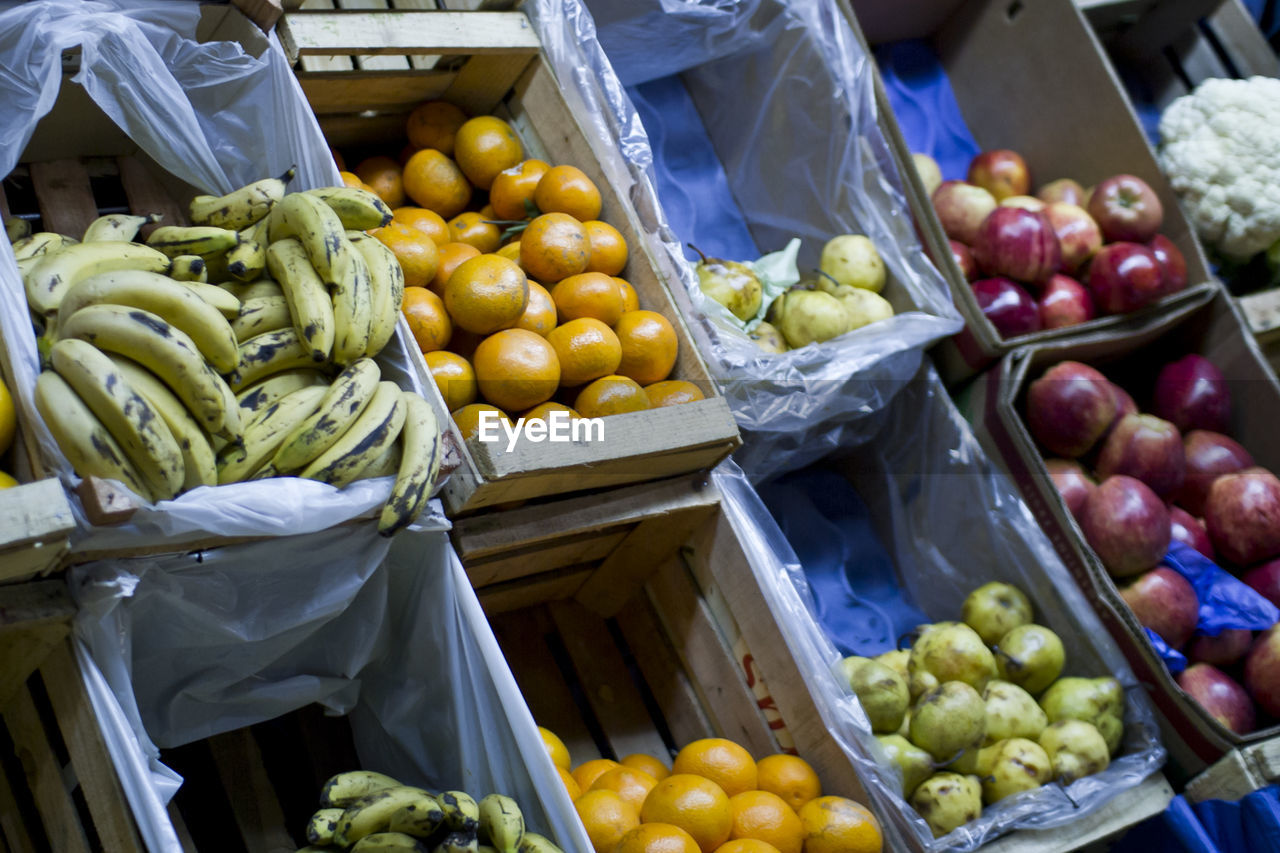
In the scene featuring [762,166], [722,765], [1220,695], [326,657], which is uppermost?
[762,166]

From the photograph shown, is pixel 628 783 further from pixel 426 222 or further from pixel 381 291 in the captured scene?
pixel 426 222

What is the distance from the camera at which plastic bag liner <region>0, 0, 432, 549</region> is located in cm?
96

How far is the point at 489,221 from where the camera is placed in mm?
1680

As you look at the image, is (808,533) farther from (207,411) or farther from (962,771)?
(207,411)

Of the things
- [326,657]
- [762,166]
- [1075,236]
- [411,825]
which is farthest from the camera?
[762,166]

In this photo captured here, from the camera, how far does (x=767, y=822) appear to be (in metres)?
1.30

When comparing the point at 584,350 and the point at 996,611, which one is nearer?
the point at 584,350

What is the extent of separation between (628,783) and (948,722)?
0.53 m

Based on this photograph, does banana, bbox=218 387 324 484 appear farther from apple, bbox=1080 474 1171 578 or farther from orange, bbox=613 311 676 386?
apple, bbox=1080 474 1171 578

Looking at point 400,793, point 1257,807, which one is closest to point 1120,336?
point 1257,807

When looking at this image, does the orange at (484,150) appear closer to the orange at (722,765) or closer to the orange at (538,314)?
the orange at (538,314)

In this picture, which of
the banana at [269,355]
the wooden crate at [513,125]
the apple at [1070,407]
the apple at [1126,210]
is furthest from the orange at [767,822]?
the apple at [1126,210]

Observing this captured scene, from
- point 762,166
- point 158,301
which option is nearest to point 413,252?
point 158,301

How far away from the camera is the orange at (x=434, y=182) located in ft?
5.63
